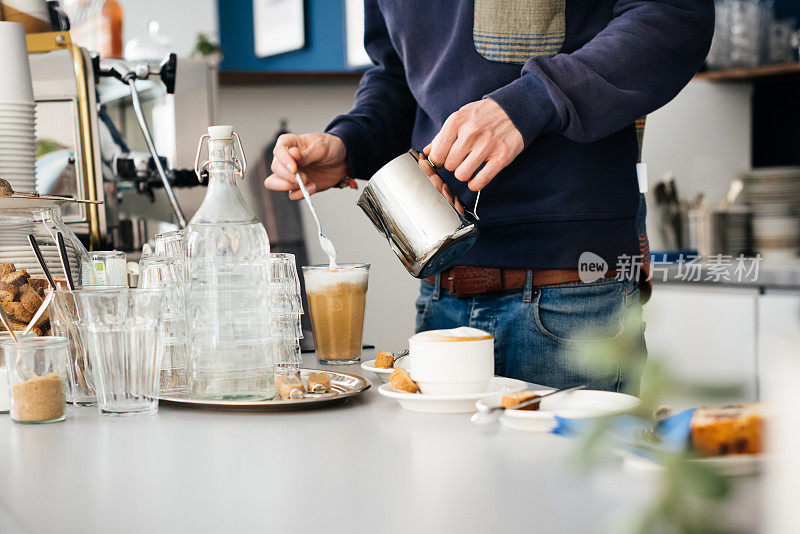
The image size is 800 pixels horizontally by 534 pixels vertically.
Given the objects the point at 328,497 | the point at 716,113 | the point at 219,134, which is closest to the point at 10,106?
the point at 219,134

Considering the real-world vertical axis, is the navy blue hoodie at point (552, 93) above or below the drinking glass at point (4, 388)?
above

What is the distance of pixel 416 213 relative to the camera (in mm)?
1065

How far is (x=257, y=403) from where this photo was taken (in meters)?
0.85

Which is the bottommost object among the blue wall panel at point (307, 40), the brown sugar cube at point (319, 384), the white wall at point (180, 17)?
the brown sugar cube at point (319, 384)

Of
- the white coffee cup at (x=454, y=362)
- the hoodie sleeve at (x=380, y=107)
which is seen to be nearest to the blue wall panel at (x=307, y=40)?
the hoodie sleeve at (x=380, y=107)

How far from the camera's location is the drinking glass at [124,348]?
33.7 inches

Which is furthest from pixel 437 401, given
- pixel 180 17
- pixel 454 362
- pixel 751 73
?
pixel 180 17

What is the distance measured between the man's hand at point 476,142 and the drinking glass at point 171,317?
344 millimetres

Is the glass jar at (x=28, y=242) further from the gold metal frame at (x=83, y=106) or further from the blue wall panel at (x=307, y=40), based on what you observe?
the blue wall panel at (x=307, y=40)

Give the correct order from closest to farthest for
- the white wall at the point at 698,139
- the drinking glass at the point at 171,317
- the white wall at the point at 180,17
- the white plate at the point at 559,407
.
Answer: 1. the white plate at the point at 559,407
2. the drinking glass at the point at 171,317
3. the white wall at the point at 698,139
4. the white wall at the point at 180,17

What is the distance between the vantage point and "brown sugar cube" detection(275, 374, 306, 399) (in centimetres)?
89

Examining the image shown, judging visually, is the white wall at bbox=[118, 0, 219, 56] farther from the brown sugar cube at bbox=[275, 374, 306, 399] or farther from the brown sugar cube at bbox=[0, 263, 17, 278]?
the brown sugar cube at bbox=[275, 374, 306, 399]

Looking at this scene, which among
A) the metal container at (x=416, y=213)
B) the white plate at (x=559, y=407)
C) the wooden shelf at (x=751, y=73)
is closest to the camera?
the white plate at (x=559, y=407)

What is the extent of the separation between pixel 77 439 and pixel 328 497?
1.03 ft
